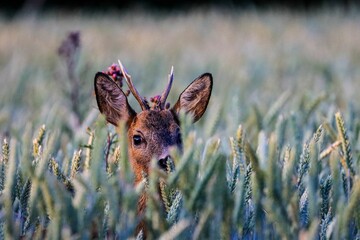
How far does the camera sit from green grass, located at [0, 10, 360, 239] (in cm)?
192

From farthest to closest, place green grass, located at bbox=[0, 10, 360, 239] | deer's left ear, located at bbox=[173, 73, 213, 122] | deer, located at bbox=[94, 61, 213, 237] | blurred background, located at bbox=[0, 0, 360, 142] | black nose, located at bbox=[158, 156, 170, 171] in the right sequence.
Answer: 1. blurred background, located at bbox=[0, 0, 360, 142]
2. deer's left ear, located at bbox=[173, 73, 213, 122]
3. deer, located at bbox=[94, 61, 213, 237]
4. black nose, located at bbox=[158, 156, 170, 171]
5. green grass, located at bbox=[0, 10, 360, 239]

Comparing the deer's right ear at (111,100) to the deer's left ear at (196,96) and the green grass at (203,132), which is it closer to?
the green grass at (203,132)

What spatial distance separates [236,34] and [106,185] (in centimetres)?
665

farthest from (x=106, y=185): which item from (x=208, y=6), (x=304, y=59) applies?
(x=208, y=6)

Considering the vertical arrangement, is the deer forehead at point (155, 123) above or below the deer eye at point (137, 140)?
above

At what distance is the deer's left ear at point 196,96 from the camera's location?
2.75 meters

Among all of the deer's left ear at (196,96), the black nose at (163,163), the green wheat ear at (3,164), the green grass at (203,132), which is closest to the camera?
the green grass at (203,132)

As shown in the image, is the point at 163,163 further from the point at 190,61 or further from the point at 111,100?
the point at 190,61

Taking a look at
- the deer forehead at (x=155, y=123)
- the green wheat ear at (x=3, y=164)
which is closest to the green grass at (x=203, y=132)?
the green wheat ear at (x=3, y=164)

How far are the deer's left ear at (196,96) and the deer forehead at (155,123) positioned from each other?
3.4 inches

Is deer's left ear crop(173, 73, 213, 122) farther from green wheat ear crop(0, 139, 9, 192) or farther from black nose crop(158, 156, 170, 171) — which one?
green wheat ear crop(0, 139, 9, 192)

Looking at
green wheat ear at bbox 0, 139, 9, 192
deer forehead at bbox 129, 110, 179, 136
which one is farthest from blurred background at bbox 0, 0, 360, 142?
green wheat ear at bbox 0, 139, 9, 192

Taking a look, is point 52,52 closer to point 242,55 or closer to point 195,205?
point 242,55

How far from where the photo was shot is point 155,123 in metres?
2.64
